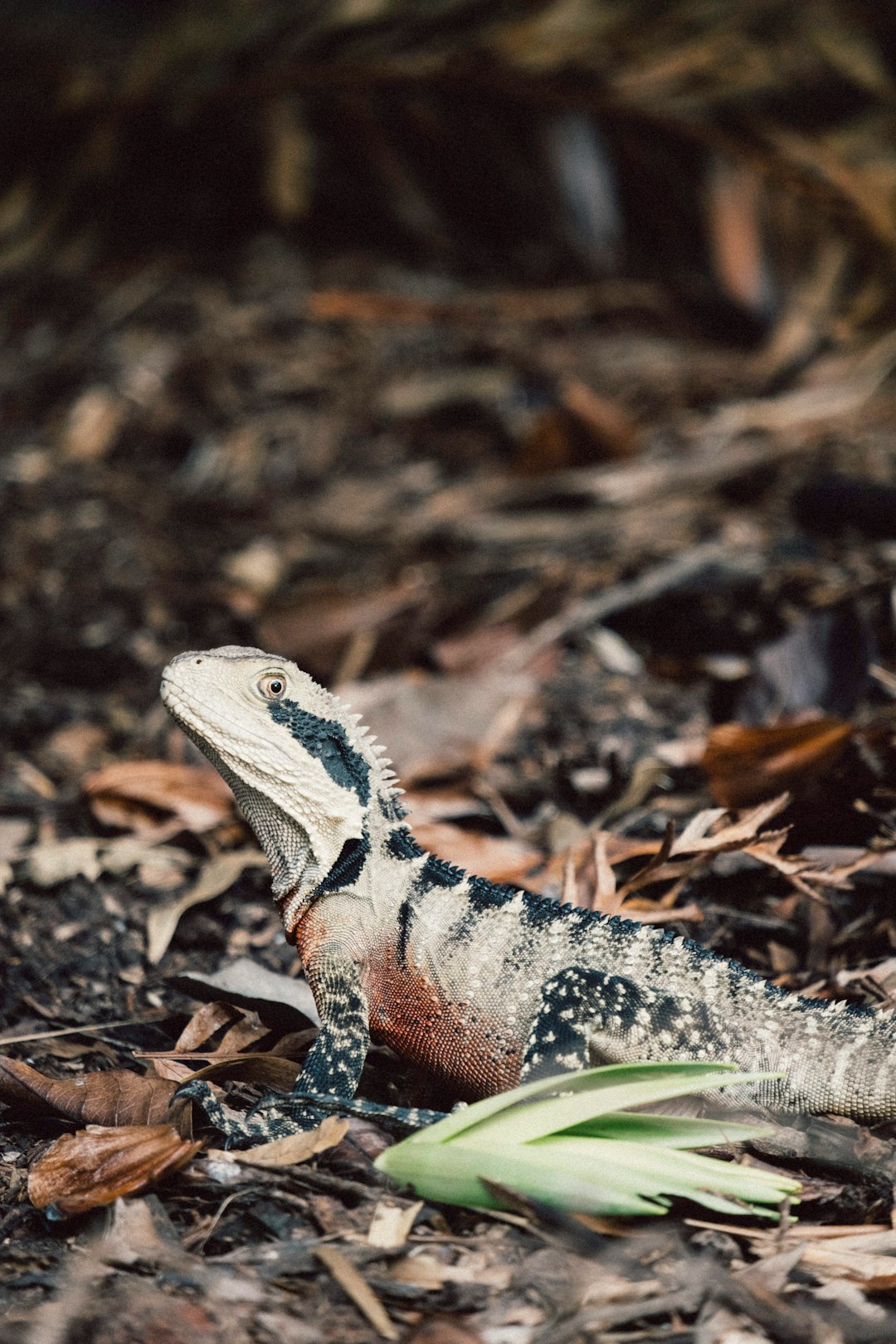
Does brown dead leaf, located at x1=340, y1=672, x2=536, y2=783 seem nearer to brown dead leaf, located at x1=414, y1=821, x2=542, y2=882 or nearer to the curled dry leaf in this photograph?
brown dead leaf, located at x1=414, y1=821, x2=542, y2=882

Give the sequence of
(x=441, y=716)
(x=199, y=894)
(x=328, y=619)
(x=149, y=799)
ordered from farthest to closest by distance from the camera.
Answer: (x=328, y=619) < (x=441, y=716) < (x=149, y=799) < (x=199, y=894)

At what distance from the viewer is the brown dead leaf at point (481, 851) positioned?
4.28 m

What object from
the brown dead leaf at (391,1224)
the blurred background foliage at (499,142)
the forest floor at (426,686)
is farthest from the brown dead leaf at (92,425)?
the brown dead leaf at (391,1224)

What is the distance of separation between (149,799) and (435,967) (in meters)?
2.03

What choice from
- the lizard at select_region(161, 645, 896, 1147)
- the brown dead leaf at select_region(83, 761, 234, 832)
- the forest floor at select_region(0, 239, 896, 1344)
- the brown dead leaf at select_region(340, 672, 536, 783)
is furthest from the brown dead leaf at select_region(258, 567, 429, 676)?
the lizard at select_region(161, 645, 896, 1147)

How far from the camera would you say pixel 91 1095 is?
3.11 m

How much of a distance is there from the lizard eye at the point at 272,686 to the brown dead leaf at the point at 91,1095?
111cm

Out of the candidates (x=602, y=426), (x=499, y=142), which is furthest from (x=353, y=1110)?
(x=499, y=142)

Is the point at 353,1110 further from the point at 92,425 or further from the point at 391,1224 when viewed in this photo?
the point at 92,425

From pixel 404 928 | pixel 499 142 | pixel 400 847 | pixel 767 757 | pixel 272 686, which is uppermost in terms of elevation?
pixel 499 142

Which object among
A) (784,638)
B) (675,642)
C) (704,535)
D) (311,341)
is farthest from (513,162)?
(784,638)

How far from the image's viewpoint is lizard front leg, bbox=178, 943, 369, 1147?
3031mm

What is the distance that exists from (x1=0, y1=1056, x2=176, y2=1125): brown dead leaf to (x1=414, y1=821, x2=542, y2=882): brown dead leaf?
1402 millimetres

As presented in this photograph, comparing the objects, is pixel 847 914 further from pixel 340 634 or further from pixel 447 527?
pixel 447 527
